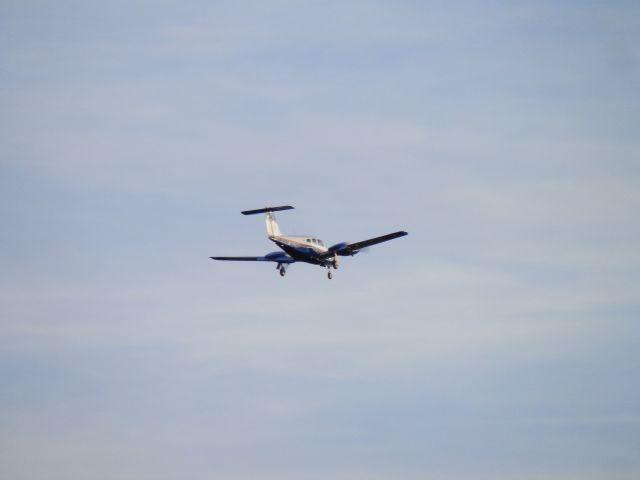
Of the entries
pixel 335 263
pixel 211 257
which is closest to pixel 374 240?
pixel 335 263

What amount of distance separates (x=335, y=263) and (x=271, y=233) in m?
7.09

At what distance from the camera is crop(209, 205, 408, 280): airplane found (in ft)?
419

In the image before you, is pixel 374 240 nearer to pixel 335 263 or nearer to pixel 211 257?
pixel 335 263

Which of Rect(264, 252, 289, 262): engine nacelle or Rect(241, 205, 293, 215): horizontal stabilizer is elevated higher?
Rect(241, 205, 293, 215): horizontal stabilizer

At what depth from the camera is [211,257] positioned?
134625mm

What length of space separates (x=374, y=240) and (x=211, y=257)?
15.3m

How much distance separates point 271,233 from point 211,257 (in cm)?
864

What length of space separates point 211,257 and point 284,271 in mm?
7708

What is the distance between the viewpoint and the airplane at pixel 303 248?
5032 inches

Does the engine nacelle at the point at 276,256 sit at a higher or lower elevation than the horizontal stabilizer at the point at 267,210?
lower

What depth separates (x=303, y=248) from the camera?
129 meters

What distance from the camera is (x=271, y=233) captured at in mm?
128375
